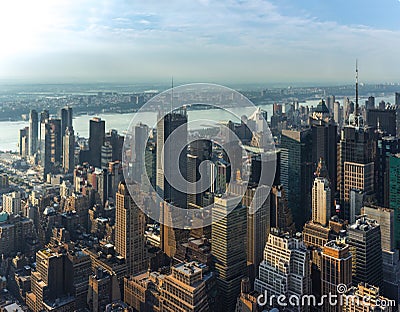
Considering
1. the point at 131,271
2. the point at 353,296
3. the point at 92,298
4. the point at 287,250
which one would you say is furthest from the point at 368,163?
the point at 92,298

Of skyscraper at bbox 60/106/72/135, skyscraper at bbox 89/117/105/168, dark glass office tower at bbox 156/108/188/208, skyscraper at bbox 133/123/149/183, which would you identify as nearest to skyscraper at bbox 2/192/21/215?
skyscraper at bbox 89/117/105/168

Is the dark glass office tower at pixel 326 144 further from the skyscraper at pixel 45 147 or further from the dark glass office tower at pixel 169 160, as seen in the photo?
the skyscraper at pixel 45 147

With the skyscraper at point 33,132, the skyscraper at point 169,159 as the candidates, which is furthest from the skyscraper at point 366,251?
the skyscraper at point 33,132

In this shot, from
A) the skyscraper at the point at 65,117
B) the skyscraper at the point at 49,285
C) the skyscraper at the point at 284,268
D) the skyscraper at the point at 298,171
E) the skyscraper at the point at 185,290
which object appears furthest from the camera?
the skyscraper at the point at 65,117

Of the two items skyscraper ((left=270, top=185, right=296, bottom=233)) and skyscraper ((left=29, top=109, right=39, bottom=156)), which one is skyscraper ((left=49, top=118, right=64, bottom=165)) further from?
skyscraper ((left=270, top=185, right=296, bottom=233))

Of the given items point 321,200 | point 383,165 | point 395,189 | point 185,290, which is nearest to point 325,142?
point 383,165

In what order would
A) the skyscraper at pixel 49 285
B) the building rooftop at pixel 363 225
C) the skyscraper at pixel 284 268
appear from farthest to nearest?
the building rooftop at pixel 363 225, the skyscraper at pixel 49 285, the skyscraper at pixel 284 268
